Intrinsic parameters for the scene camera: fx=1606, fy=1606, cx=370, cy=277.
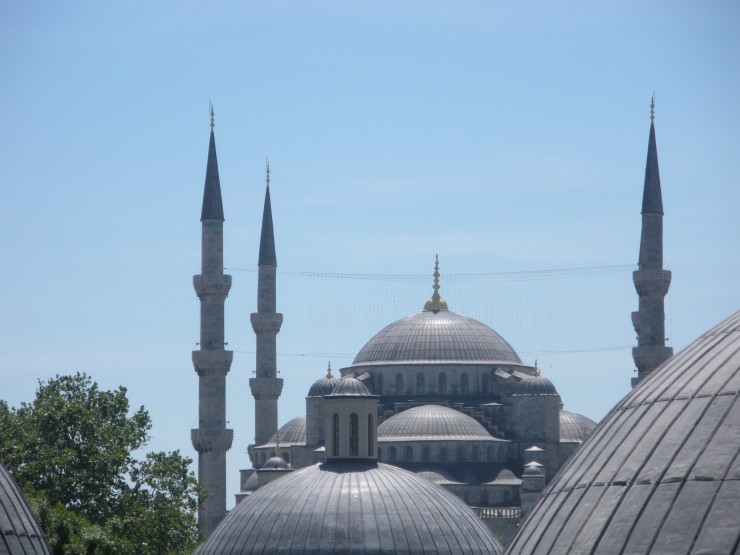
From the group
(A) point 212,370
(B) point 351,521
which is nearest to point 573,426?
(A) point 212,370

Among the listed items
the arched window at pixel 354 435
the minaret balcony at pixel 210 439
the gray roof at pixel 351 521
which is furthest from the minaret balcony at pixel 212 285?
the gray roof at pixel 351 521

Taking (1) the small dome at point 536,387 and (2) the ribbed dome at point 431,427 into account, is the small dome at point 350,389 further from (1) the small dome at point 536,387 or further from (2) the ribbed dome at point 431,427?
(1) the small dome at point 536,387

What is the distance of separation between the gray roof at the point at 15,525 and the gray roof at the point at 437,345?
57.5 metres

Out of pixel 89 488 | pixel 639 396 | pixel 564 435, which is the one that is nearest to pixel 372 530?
pixel 89 488

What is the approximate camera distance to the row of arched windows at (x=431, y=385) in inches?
2936

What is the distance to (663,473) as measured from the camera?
488 inches

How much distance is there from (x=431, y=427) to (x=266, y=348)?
25.5 feet

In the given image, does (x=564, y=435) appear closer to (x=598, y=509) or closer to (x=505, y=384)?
(x=505, y=384)

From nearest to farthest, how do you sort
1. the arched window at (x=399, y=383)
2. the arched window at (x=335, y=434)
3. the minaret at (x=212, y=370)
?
1. the arched window at (x=335, y=434)
2. the minaret at (x=212, y=370)
3. the arched window at (x=399, y=383)

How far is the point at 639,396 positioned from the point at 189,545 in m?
25.5

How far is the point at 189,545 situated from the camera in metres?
38.4

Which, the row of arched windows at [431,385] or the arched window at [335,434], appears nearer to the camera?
the arched window at [335,434]

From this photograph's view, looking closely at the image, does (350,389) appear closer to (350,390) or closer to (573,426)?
(350,390)

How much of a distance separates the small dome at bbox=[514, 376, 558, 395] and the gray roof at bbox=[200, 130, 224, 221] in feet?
51.5
